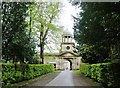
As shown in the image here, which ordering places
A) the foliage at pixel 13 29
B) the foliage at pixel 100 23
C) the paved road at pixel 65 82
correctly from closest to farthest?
the foliage at pixel 100 23 → the foliage at pixel 13 29 → the paved road at pixel 65 82

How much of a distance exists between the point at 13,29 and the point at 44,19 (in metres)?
16.0

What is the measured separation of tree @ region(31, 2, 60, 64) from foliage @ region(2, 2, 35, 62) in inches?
484

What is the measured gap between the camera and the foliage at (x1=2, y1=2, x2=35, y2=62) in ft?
39.2

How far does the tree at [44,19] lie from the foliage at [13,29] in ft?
40.3

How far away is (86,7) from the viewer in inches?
415

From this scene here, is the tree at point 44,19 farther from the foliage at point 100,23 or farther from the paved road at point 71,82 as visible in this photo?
the foliage at point 100,23

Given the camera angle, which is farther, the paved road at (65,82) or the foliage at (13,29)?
the paved road at (65,82)

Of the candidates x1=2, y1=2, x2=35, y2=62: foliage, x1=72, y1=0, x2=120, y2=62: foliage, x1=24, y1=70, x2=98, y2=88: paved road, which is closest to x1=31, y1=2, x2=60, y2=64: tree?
x1=24, y1=70, x2=98, y2=88: paved road

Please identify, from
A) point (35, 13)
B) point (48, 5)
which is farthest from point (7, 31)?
point (48, 5)

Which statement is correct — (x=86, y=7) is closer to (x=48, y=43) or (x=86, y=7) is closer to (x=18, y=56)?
(x=18, y=56)

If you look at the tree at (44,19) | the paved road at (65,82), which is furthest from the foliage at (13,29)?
the tree at (44,19)

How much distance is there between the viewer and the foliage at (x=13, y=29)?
12.0 m

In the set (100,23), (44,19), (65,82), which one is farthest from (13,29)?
(44,19)

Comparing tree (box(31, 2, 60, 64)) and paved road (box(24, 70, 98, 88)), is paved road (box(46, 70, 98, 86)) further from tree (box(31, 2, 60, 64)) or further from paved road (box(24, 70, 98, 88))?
tree (box(31, 2, 60, 64))
